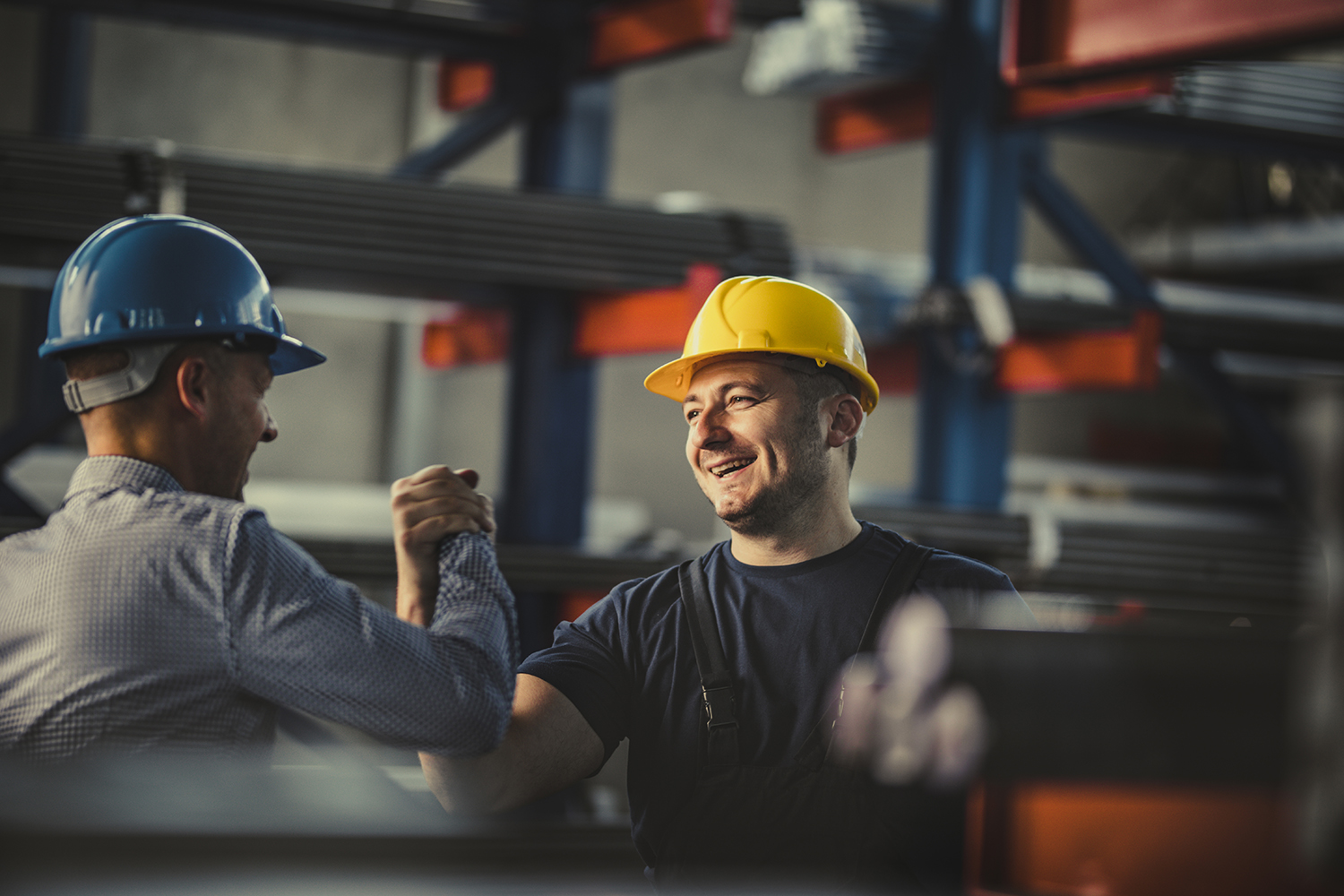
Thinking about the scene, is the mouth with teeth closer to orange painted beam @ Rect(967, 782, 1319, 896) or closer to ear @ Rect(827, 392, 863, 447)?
ear @ Rect(827, 392, 863, 447)

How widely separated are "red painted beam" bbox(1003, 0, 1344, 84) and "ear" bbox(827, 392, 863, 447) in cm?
216

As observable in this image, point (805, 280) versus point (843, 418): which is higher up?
A: point (805, 280)

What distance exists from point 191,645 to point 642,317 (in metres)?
3.92

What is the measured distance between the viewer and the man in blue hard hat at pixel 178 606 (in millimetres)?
1687

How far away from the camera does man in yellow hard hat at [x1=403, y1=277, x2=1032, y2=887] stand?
7.16ft

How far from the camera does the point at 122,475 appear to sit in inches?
70.9

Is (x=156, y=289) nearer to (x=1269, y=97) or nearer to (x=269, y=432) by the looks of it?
(x=269, y=432)

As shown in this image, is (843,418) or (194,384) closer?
(194,384)

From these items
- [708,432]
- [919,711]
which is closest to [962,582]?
[708,432]

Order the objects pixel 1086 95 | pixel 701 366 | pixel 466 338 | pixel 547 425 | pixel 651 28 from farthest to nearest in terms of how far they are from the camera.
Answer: pixel 466 338 < pixel 1086 95 < pixel 547 425 < pixel 651 28 < pixel 701 366

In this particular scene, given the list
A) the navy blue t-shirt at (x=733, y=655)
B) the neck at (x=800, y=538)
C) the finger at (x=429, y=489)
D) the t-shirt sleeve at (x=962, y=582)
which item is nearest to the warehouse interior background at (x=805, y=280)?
the t-shirt sleeve at (x=962, y=582)

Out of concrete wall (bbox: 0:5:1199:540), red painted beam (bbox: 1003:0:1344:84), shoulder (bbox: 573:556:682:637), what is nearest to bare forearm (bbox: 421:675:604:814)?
shoulder (bbox: 573:556:682:637)

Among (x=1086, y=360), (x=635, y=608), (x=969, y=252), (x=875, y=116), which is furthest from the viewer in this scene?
(x=875, y=116)

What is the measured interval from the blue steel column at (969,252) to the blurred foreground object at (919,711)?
621 centimetres
